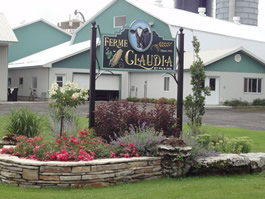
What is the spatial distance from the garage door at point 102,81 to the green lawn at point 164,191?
92.3 feet

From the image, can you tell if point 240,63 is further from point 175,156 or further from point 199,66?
point 175,156

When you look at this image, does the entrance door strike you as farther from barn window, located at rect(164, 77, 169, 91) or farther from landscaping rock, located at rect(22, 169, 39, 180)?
landscaping rock, located at rect(22, 169, 39, 180)

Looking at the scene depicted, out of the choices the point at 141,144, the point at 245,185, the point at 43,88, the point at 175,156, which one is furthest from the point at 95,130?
the point at 43,88

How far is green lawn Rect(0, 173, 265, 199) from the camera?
22.6 feet

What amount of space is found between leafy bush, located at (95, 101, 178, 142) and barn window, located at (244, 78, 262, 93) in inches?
1028

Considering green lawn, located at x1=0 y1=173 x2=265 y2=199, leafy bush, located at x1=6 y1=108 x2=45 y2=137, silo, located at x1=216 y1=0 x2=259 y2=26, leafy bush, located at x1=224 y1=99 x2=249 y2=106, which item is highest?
silo, located at x1=216 y1=0 x2=259 y2=26

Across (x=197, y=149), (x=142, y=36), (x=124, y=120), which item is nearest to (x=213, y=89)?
(x=142, y=36)

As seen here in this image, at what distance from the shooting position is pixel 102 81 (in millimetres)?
36594

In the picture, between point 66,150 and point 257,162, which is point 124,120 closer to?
point 66,150

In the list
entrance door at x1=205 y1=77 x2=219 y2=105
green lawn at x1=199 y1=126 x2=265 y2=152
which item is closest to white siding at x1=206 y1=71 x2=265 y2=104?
entrance door at x1=205 y1=77 x2=219 y2=105

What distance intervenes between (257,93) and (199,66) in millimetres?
23473

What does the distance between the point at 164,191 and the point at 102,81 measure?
2964 cm

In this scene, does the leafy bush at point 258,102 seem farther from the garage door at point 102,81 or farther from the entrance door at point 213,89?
the garage door at point 102,81

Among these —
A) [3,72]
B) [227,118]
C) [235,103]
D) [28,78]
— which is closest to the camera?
[227,118]
